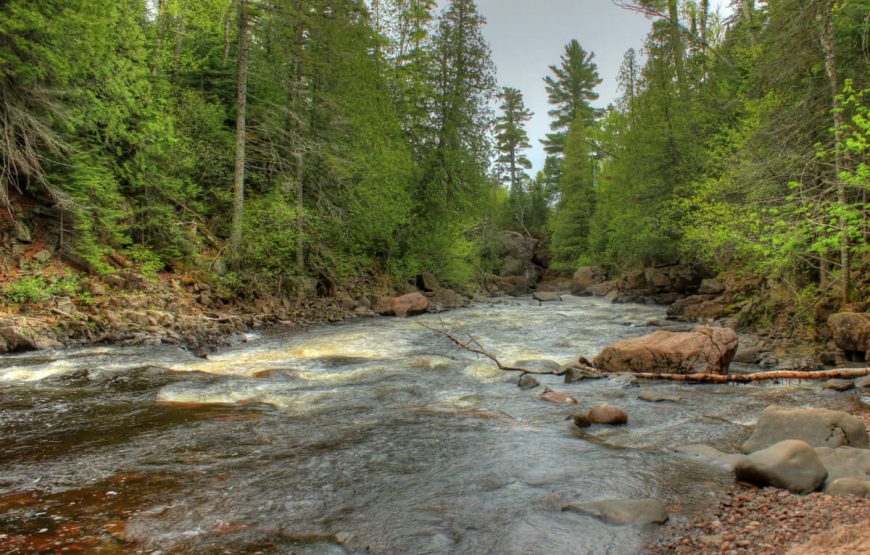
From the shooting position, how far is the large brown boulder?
9102 mm

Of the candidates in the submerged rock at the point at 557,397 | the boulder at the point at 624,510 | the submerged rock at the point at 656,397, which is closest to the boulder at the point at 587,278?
the submerged rock at the point at 656,397

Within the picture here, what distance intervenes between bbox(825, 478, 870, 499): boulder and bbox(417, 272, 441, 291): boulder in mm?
21816

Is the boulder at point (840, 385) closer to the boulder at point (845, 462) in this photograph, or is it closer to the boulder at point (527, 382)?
the boulder at point (845, 462)

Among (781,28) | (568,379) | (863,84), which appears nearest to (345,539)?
(568,379)

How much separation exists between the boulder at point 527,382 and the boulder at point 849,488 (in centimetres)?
483

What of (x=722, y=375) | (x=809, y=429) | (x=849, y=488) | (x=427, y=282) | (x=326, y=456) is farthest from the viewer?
(x=427, y=282)

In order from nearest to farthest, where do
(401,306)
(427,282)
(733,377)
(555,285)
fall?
(733,377), (401,306), (427,282), (555,285)

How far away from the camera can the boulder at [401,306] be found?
1991 centimetres

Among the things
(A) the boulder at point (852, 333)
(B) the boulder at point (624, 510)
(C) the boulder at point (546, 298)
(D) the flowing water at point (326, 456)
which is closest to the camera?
(D) the flowing water at point (326, 456)

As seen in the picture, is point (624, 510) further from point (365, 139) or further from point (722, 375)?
point (365, 139)

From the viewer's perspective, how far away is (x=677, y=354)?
30.5 feet

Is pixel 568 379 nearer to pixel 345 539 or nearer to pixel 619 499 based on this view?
pixel 619 499

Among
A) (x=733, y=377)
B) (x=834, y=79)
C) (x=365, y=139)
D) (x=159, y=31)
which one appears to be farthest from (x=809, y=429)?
(x=159, y=31)

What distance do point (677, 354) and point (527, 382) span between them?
307 centimetres
